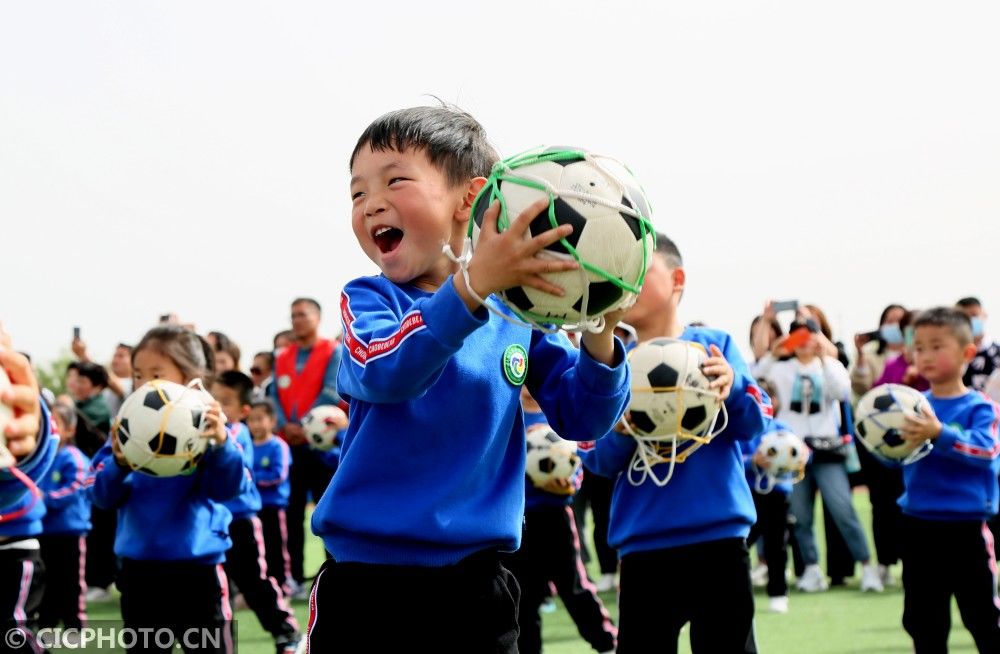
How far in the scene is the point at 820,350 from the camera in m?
8.78

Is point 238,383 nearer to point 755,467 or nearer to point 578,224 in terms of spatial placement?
point 755,467

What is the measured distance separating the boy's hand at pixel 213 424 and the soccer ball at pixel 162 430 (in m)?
0.02

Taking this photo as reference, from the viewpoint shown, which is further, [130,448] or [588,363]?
[130,448]

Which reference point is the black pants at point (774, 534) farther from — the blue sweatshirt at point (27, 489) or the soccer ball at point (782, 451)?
the blue sweatshirt at point (27, 489)

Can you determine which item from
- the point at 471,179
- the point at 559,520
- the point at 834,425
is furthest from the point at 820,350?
the point at 471,179

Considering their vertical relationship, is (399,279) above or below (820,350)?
above

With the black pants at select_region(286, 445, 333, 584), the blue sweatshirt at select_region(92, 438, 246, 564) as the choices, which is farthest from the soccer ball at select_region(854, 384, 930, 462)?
the black pants at select_region(286, 445, 333, 584)

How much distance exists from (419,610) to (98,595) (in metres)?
7.70

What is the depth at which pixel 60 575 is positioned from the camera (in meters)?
7.41

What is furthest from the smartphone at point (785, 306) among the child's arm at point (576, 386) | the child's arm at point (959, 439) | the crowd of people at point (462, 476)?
the child's arm at point (576, 386)

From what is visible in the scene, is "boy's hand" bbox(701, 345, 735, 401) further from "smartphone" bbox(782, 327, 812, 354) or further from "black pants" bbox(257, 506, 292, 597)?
"black pants" bbox(257, 506, 292, 597)

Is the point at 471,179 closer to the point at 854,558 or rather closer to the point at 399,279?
the point at 399,279

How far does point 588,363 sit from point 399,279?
0.43 m

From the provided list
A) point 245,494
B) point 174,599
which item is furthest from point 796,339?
point 174,599
